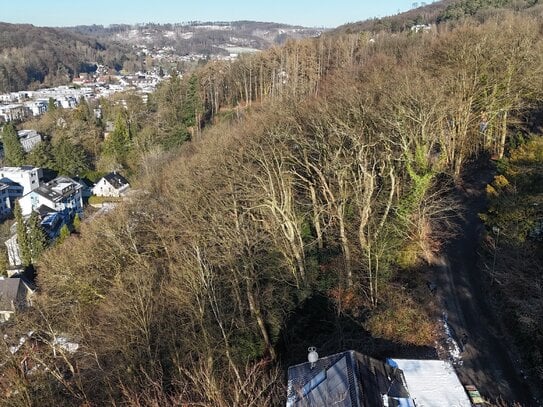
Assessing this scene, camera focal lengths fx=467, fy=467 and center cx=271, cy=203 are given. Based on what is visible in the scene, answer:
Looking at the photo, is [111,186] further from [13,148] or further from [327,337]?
[327,337]

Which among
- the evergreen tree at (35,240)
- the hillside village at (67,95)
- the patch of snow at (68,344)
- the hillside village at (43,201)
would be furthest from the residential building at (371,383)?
the hillside village at (67,95)

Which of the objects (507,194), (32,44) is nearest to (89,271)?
(507,194)

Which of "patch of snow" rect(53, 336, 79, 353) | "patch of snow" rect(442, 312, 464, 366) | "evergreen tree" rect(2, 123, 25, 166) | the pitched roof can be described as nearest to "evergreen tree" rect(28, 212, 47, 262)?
the pitched roof

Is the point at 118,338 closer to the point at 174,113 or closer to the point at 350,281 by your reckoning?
the point at 350,281

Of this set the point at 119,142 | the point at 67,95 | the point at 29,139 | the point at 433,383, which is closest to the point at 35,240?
the point at 119,142

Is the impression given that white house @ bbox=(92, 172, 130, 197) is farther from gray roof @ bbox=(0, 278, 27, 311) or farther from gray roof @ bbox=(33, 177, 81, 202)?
gray roof @ bbox=(0, 278, 27, 311)

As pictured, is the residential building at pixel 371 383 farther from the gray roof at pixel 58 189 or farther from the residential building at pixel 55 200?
the gray roof at pixel 58 189
